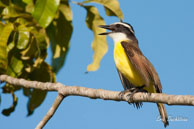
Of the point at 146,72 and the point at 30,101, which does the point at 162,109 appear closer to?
the point at 146,72

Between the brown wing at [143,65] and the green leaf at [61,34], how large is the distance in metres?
0.82

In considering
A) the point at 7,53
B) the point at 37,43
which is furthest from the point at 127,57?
the point at 7,53

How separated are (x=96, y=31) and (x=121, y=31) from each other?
29.3 inches

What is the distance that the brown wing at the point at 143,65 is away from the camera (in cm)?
506

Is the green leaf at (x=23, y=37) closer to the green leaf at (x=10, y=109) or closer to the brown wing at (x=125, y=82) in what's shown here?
the green leaf at (x=10, y=109)

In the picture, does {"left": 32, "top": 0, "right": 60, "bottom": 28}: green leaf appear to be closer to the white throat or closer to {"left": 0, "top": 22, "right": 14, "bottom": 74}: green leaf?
{"left": 0, "top": 22, "right": 14, "bottom": 74}: green leaf

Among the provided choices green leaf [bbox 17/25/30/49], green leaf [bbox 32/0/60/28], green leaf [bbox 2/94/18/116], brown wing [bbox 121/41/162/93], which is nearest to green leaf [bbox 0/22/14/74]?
green leaf [bbox 17/25/30/49]

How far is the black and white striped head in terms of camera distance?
6074 mm

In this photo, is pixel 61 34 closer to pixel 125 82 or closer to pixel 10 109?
pixel 125 82

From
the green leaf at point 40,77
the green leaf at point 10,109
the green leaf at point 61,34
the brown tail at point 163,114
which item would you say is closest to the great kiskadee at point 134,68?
the brown tail at point 163,114

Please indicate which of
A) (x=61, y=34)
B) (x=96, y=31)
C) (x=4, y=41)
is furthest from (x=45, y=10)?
(x=96, y=31)

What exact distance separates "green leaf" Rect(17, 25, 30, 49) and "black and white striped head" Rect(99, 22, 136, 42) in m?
1.42

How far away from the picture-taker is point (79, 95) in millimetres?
4320

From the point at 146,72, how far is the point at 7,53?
1759 mm
